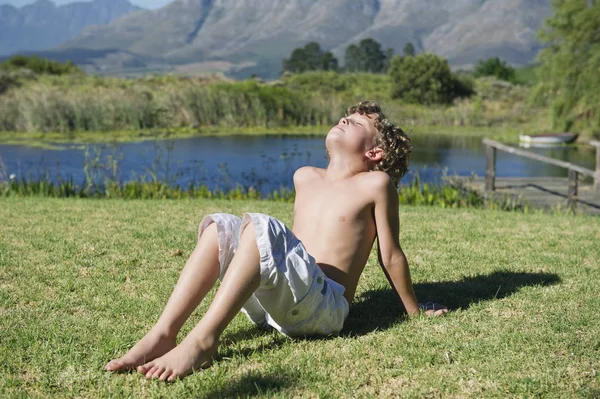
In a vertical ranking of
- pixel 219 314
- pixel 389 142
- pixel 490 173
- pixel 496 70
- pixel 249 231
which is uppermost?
pixel 496 70

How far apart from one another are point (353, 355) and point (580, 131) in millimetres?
22450

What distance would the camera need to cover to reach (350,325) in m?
2.95

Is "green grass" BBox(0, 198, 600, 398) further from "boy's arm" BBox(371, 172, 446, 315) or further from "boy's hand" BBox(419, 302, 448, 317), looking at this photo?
"boy's arm" BBox(371, 172, 446, 315)

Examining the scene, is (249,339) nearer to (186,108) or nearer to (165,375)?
(165,375)

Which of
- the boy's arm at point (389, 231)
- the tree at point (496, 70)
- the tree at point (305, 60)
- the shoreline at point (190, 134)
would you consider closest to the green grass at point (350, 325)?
the boy's arm at point (389, 231)

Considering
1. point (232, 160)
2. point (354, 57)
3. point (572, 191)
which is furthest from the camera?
point (354, 57)

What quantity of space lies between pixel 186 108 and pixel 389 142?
→ 20.1 meters

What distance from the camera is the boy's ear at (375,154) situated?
2.98 m

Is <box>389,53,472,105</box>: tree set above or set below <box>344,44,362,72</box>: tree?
below

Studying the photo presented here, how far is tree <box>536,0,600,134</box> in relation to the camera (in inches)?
857

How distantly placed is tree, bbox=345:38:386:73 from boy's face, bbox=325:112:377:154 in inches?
3422

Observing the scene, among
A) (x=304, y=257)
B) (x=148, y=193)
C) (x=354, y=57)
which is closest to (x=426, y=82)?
(x=148, y=193)

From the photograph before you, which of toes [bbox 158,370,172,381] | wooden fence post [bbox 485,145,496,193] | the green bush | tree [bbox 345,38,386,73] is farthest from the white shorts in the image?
tree [bbox 345,38,386,73]

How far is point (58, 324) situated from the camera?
2.88 m
